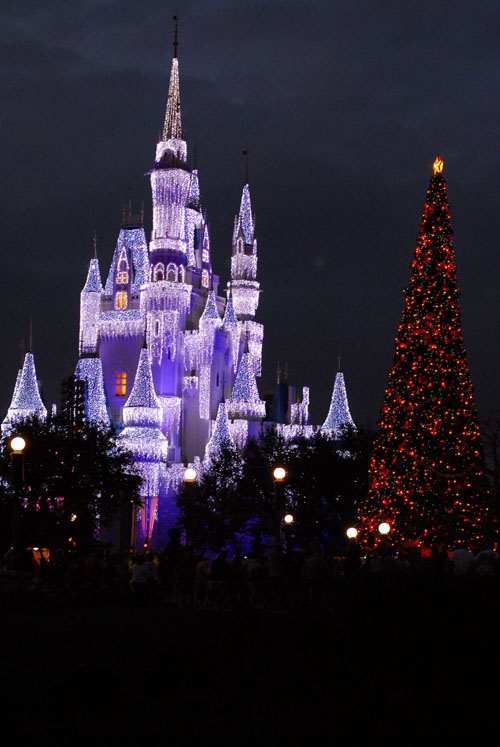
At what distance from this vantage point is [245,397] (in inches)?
2800

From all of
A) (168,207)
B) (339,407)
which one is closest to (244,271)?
(168,207)

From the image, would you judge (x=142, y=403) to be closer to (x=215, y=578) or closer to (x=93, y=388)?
(x=93, y=388)

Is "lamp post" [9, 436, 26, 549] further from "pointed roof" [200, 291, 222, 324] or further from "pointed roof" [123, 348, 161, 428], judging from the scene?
"pointed roof" [200, 291, 222, 324]

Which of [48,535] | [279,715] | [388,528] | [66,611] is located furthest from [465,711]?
[48,535]

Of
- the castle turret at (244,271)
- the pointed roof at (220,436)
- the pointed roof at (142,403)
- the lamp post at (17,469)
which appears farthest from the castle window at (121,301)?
the lamp post at (17,469)

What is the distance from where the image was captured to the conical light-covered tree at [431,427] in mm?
30719

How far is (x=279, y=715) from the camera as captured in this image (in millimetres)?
11320

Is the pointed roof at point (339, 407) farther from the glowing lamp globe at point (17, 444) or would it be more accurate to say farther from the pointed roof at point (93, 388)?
the glowing lamp globe at point (17, 444)

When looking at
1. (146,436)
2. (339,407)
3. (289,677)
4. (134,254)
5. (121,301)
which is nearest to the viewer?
(289,677)

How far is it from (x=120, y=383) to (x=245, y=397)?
903cm

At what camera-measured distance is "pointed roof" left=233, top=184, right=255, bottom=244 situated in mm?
79312

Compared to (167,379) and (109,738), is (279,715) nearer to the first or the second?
(109,738)

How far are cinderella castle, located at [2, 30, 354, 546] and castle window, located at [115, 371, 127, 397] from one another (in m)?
0.06

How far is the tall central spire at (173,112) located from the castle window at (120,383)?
14570mm
